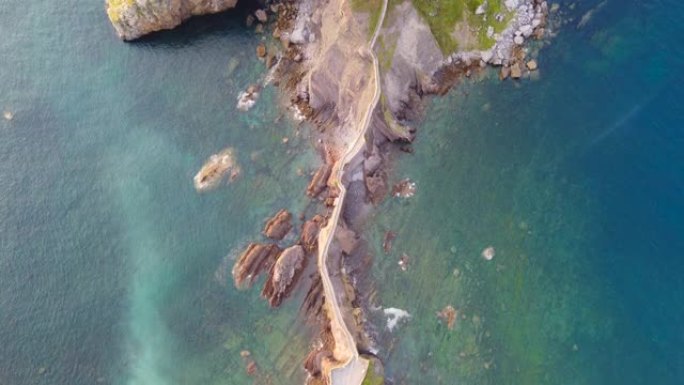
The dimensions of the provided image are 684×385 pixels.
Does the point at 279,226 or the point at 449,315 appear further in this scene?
the point at 279,226

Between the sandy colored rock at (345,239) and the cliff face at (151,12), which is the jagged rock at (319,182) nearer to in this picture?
the sandy colored rock at (345,239)

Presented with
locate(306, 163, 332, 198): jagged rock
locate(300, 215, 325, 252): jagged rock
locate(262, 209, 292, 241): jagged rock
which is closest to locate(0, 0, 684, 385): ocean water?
locate(262, 209, 292, 241): jagged rock

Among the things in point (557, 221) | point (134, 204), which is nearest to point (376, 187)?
point (557, 221)

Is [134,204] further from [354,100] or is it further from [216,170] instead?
[354,100]

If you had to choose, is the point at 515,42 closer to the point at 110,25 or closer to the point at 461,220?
the point at 461,220

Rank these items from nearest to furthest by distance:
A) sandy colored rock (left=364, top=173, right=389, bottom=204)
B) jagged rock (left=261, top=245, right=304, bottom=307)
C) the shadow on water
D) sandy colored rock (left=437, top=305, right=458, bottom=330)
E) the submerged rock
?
sandy colored rock (left=437, top=305, right=458, bottom=330) → jagged rock (left=261, top=245, right=304, bottom=307) → sandy colored rock (left=364, top=173, right=389, bottom=204) → the submerged rock → the shadow on water

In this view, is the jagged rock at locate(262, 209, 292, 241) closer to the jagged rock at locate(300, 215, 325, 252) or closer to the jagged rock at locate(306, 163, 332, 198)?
the jagged rock at locate(300, 215, 325, 252)
